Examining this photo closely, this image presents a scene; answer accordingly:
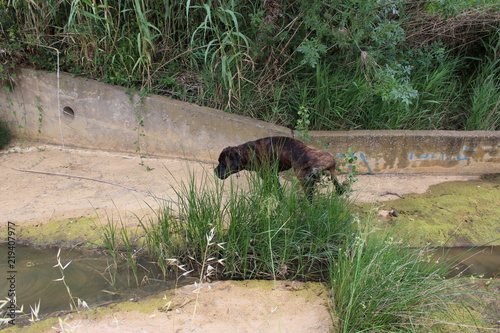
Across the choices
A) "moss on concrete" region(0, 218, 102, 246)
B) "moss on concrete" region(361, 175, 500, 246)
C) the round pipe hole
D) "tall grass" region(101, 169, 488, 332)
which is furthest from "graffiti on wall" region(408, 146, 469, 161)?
the round pipe hole

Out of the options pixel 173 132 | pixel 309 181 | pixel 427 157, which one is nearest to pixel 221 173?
pixel 309 181

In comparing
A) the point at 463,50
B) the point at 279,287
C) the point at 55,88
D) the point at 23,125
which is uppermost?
the point at 463,50

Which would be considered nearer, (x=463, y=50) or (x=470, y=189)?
(x=470, y=189)

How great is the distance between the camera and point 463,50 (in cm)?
579

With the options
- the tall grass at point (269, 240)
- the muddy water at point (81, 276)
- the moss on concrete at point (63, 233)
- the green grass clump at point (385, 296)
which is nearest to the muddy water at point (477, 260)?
the muddy water at point (81, 276)

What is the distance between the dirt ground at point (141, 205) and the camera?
241cm

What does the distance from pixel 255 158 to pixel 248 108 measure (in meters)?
1.79

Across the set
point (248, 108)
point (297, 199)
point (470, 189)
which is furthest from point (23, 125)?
point (470, 189)

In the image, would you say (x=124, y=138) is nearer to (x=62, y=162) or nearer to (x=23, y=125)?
(x=62, y=162)

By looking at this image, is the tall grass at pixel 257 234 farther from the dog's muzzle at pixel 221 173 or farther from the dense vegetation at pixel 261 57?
the dense vegetation at pixel 261 57

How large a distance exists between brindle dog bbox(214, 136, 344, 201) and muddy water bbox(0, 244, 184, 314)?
1.09 m

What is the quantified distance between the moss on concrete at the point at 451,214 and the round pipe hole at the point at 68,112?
12.3 ft

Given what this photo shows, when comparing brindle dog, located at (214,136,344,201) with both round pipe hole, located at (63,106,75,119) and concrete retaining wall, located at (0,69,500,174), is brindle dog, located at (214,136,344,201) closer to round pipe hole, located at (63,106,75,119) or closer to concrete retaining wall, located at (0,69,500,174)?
concrete retaining wall, located at (0,69,500,174)

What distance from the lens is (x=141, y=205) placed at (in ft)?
12.8
